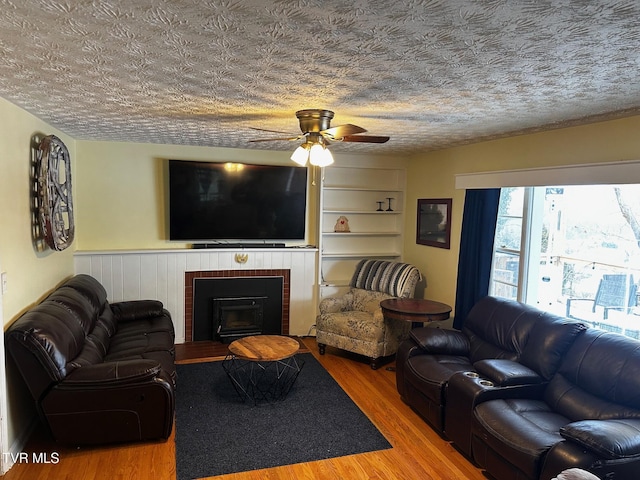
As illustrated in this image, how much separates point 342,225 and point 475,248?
1852mm

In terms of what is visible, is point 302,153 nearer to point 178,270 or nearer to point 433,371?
point 433,371

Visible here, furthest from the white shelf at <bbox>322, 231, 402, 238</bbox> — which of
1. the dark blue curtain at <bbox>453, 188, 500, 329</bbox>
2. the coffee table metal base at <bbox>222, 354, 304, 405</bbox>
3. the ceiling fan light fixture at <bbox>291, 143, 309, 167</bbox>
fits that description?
the ceiling fan light fixture at <bbox>291, 143, 309, 167</bbox>

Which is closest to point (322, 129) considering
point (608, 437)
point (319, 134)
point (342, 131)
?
point (319, 134)

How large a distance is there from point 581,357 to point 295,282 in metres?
3.33

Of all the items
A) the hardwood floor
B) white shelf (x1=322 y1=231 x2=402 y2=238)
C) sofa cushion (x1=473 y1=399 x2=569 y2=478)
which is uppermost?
white shelf (x1=322 y1=231 x2=402 y2=238)

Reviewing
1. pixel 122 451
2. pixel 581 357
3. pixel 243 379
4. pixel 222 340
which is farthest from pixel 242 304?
pixel 581 357

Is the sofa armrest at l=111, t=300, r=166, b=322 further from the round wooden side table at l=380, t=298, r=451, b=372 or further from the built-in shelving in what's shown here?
the round wooden side table at l=380, t=298, r=451, b=372

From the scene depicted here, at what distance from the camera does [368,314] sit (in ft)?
16.4

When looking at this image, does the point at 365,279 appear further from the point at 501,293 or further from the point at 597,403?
the point at 597,403

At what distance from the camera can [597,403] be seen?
2686 millimetres

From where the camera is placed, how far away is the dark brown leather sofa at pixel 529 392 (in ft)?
7.36

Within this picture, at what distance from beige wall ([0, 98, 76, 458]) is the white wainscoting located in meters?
1.29

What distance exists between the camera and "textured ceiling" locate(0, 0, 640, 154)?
1.41 metres

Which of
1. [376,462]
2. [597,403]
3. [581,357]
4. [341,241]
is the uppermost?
[341,241]
